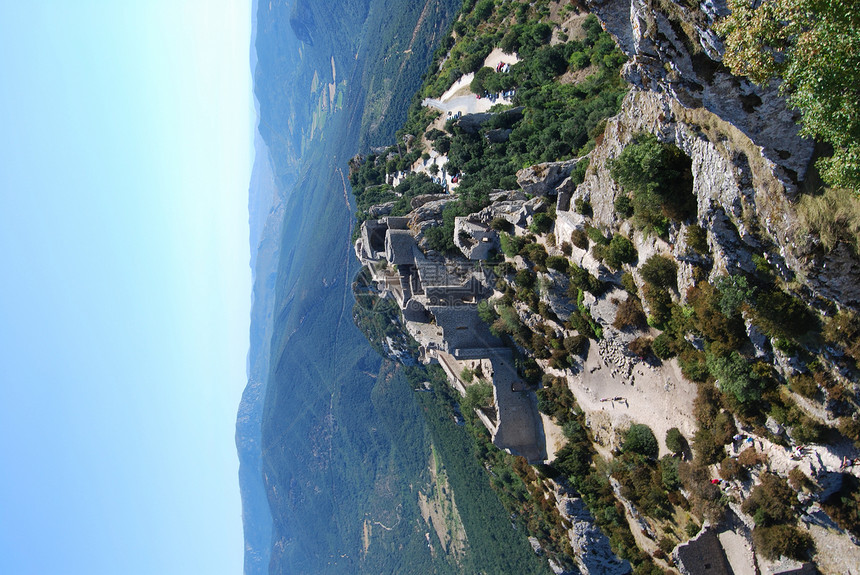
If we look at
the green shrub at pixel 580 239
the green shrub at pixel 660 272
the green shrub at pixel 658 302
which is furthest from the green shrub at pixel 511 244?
the green shrub at pixel 660 272

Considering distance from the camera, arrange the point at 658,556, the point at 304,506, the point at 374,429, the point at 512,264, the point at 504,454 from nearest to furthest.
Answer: the point at 658,556, the point at 512,264, the point at 504,454, the point at 374,429, the point at 304,506

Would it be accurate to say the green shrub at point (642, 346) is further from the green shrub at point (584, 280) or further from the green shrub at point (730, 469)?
the green shrub at point (730, 469)

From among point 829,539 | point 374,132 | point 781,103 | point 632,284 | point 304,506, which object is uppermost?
point 374,132

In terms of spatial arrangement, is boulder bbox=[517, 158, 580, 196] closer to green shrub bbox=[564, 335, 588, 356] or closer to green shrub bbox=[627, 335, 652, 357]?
green shrub bbox=[564, 335, 588, 356]

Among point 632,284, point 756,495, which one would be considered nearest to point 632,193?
point 632,284

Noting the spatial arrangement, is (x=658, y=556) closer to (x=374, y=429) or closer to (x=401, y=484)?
(x=401, y=484)

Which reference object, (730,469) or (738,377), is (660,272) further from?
(730,469)

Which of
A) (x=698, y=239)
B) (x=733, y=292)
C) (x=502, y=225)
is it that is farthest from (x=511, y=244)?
(x=733, y=292)

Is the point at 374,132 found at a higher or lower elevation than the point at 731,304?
higher

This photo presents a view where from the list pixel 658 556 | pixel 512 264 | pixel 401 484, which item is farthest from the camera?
pixel 401 484
